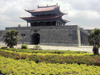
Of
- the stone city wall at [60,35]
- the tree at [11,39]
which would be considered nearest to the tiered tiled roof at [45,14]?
the stone city wall at [60,35]

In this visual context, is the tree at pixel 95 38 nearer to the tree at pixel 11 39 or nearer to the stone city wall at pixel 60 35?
the tree at pixel 11 39

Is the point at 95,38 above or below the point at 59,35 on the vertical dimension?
below

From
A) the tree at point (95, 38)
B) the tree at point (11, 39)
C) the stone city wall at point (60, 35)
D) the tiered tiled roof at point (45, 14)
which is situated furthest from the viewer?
the tiered tiled roof at point (45, 14)

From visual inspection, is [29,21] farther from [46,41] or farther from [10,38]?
[10,38]

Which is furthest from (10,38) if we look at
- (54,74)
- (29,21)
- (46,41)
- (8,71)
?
(29,21)

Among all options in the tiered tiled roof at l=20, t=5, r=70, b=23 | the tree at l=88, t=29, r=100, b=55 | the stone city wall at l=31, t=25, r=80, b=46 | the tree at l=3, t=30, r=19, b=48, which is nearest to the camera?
the tree at l=88, t=29, r=100, b=55

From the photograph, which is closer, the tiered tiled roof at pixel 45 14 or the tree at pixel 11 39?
the tree at pixel 11 39

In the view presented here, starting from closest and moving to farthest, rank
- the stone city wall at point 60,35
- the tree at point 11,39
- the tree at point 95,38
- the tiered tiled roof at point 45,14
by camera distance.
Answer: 1. the tree at point 95,38
2. the tree at point 11,39
3. the stone city wall at point 60,35
4. the tiered tiled roof at point 45,14

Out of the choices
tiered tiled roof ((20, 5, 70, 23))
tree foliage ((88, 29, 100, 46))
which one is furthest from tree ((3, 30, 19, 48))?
tiered tiled roof ((20, 5, 70, 23))

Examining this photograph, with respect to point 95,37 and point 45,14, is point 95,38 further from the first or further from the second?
point 45,14

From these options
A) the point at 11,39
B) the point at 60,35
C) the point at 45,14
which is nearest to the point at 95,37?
the point at 11,39

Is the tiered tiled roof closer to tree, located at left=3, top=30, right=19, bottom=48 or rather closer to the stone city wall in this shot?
the stone city wall

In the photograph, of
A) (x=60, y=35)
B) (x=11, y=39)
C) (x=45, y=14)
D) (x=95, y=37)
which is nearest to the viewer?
(x=95, y=37)

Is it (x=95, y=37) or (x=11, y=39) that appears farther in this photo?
(x=11, y=39)
